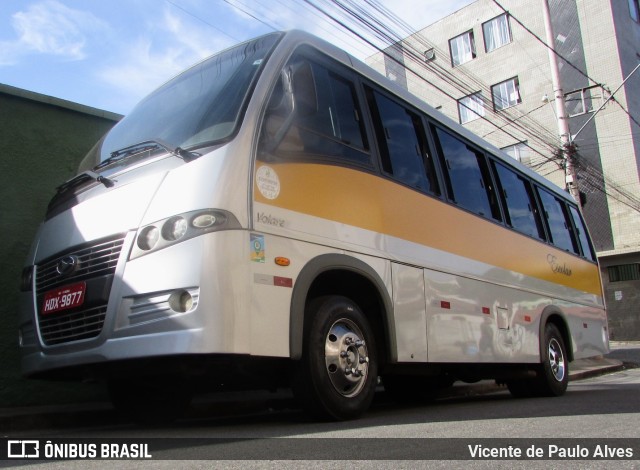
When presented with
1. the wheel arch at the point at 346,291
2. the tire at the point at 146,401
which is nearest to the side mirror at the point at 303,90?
the wheel arch at the point at 346,291

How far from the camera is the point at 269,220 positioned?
4.11 meters

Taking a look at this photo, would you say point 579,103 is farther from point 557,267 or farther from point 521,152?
point 557,267

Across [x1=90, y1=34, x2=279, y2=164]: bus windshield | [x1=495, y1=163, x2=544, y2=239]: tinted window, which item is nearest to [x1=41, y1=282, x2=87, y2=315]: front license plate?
[x1=90, y1=34, x2=279, y2=164]: bus windshield

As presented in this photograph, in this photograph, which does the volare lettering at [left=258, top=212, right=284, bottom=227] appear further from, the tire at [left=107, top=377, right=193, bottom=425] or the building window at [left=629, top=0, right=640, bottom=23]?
the building window at [left=629, top=0, right=640, bottom=23]

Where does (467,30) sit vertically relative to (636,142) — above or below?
above

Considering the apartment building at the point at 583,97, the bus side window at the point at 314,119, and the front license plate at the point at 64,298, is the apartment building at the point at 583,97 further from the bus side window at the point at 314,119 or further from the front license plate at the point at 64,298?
the front license plate at the point at 64,298

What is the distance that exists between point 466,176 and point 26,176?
187 inches

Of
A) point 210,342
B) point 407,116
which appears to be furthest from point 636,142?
point 210,342

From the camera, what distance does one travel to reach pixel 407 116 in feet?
20.4

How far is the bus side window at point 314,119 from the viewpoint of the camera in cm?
438

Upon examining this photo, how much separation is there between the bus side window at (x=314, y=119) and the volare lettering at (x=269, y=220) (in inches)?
18.3

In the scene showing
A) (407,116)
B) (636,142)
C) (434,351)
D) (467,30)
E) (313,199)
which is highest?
(467,30)

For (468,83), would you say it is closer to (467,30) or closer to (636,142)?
(467,30)

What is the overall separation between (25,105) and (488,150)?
5.47 m
